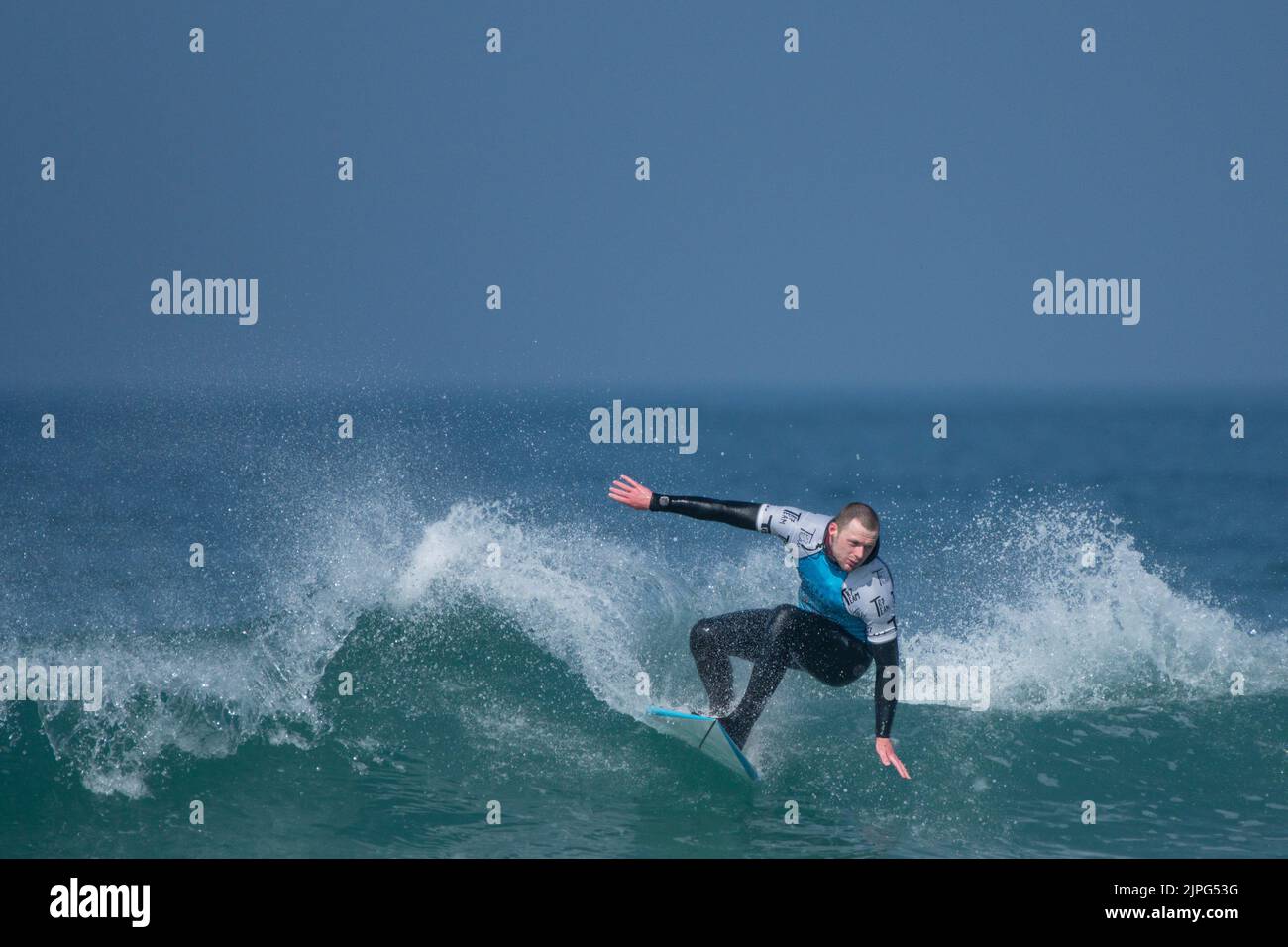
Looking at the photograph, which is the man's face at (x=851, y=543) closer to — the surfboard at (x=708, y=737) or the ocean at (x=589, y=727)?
the surfboard at (x=708, y=737)

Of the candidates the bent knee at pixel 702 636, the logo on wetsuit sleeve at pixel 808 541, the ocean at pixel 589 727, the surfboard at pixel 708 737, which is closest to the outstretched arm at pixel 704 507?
the logo on wetsuit sleeve at pixel 808 541

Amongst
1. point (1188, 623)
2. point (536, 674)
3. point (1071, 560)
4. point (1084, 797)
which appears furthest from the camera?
point (1071, 560)

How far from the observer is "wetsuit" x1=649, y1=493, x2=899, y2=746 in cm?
935

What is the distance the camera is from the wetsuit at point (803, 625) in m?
9.35

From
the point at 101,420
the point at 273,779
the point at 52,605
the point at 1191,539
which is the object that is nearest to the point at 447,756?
the point at 273,779

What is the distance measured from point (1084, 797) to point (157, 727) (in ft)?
21.5

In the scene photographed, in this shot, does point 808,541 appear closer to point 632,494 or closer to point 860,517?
point 860,517

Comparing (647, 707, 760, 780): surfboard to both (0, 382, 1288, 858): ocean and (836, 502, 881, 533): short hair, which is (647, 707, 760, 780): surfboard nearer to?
(0, 382, 1288, 858): ocean

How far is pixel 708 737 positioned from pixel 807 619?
1.11m

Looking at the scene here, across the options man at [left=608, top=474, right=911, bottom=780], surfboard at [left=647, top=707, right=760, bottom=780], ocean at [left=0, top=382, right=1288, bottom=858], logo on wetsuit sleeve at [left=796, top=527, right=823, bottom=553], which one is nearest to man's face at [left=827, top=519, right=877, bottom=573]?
man at [left=608, top=474, right=911, bottom=780]

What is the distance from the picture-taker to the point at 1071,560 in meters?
15.2

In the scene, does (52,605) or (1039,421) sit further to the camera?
(1039,421)

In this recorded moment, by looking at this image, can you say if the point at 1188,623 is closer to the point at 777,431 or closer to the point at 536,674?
the point at 536,674

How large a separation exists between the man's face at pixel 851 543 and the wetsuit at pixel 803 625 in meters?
0.07
